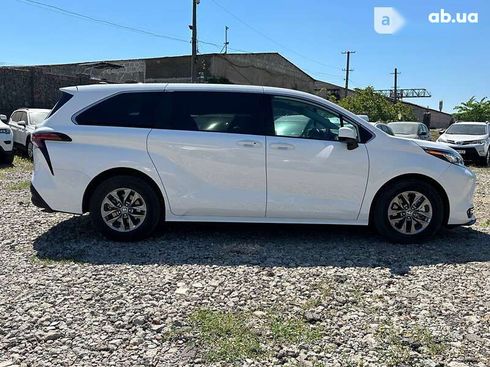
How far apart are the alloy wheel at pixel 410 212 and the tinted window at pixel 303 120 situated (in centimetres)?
104

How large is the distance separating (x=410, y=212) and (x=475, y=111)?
5029cm

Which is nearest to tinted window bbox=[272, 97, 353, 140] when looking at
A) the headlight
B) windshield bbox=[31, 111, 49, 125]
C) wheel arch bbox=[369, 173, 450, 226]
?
wheel arch bbox=[369, 173, 450, 226]

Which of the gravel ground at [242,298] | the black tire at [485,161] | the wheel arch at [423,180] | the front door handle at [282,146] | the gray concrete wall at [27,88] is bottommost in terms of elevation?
the gravel ground at [242,298]

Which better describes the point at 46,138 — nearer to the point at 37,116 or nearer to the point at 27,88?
the point at 37,116

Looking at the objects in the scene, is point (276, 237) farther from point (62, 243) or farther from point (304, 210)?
point (62, 243)

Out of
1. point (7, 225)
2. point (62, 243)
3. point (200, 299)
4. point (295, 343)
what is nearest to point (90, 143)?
point (62, 243)

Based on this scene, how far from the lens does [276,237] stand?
17.8ft

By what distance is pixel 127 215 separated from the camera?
5074 millimetres

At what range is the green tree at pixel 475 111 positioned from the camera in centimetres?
4862

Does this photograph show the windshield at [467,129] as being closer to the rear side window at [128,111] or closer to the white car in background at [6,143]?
the rear side window at [128,111]

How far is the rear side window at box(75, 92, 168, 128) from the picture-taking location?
16.7ft

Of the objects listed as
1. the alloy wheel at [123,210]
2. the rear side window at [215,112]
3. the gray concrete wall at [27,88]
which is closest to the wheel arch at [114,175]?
the alloy wheel at [123,210]

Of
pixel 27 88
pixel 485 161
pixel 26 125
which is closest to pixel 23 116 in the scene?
pixel 26 125

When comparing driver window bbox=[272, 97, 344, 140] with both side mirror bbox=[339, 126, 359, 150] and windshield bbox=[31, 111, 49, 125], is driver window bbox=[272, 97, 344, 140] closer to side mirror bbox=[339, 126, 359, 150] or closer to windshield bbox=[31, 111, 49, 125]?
side mirror bbox=[339, 126, 359, 150]
